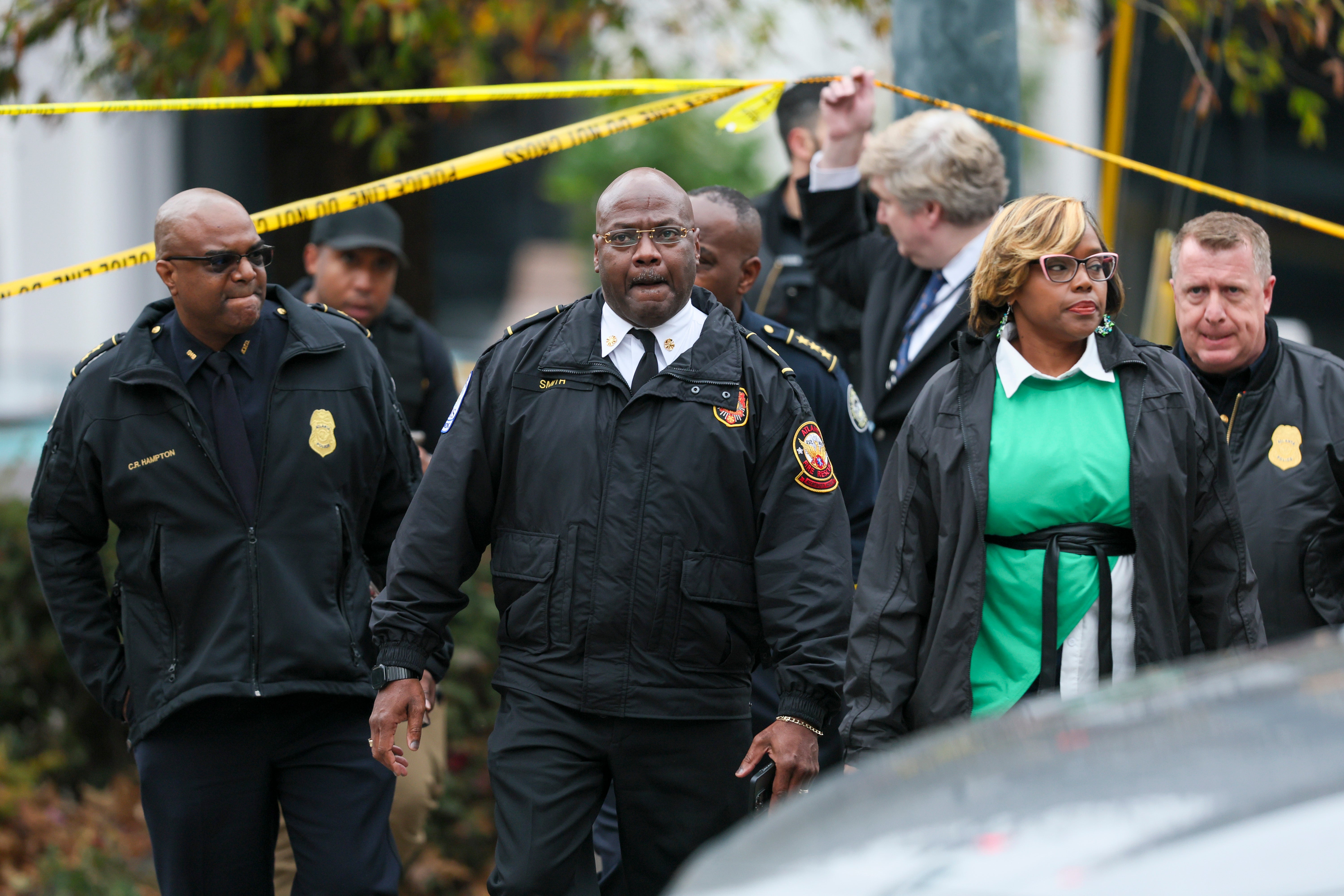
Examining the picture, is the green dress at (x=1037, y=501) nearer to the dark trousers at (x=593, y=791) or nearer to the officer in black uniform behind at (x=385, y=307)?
the dark trousers at (x=593, y=791)

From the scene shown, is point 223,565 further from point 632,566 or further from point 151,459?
point 632,566

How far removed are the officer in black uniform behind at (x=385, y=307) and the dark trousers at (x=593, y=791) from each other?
1797 mm

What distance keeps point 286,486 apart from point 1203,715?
2.78 meters

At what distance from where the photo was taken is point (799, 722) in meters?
3.78

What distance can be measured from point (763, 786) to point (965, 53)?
2.85m

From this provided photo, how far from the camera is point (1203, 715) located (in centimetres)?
219

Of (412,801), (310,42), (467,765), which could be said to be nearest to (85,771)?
(467,765)

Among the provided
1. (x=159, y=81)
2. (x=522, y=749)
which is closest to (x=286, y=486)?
(x=522, y=749)

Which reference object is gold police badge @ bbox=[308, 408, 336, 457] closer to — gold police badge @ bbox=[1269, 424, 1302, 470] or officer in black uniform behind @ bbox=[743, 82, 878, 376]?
officer in black uniform behind @ bbox=[743, 82, 878, 376]

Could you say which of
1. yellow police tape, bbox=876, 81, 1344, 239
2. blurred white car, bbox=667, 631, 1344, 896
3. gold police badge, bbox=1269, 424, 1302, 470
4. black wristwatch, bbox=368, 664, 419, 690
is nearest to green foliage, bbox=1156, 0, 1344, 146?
yellow police tape, bbox=876, 81, 1344, 239

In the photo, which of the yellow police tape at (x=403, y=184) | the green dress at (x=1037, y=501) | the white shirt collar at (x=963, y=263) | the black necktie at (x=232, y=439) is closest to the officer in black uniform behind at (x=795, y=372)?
the yellow police tape at (x=403, y=184)

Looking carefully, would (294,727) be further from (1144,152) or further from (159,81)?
(1144,152)

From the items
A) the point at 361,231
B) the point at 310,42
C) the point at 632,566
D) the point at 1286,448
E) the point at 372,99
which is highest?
the point at 310,42

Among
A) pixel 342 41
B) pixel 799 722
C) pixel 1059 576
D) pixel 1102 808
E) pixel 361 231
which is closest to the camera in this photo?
pixel 1102 808
